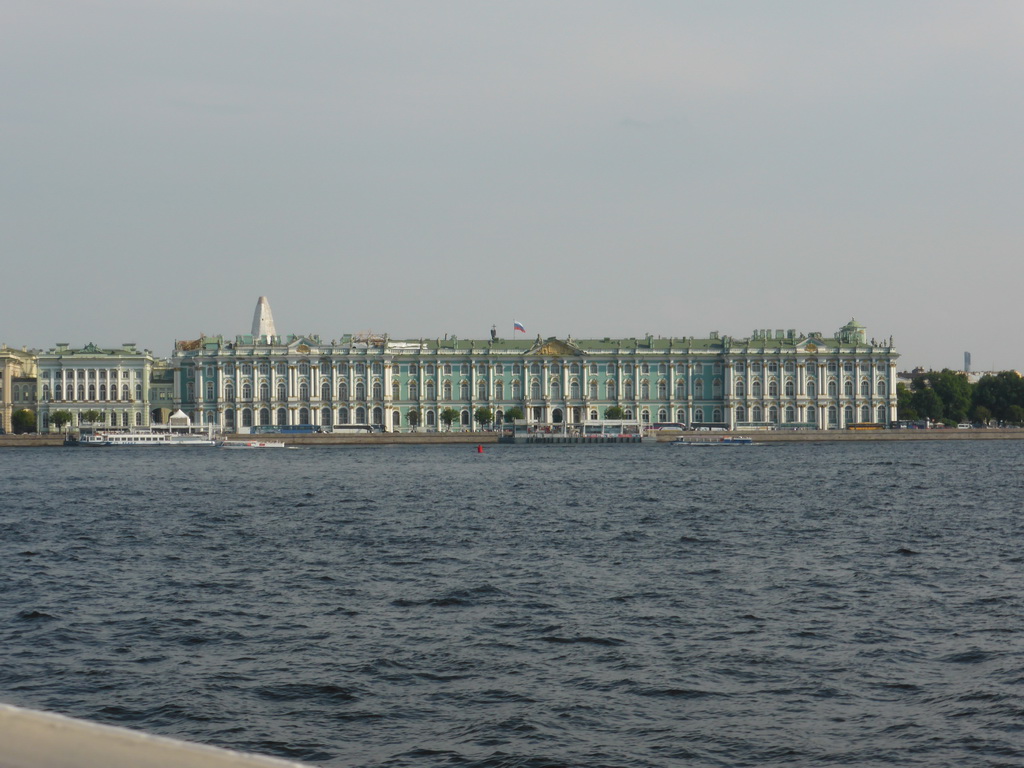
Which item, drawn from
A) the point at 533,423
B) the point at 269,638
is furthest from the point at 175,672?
the point at 533,423

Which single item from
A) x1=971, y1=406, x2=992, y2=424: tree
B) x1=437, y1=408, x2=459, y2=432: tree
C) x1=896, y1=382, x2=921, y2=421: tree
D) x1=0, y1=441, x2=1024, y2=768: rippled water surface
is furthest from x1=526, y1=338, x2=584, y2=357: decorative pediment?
x1=0, y1=441, x2=1024, y2=768: rippled water surface

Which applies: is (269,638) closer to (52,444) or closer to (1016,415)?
(52,444)

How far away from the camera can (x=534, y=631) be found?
43.3 feet

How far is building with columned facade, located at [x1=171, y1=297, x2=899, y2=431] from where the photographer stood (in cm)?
9294

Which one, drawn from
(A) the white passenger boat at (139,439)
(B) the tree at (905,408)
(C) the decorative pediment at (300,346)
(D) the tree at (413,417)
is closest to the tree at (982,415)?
(B) the tree at (905,408)

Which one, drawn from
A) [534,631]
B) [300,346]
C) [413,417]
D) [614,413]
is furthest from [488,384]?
[534,631]

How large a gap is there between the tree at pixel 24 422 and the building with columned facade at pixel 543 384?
1162 cm

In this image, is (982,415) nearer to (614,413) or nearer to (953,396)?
(953,396)

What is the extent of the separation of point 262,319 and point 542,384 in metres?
35.5

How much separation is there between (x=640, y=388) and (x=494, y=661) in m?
83.6

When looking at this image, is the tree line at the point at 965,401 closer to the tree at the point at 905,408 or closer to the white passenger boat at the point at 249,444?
the tree at the point at 905,408

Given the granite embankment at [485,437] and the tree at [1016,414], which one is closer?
the granite embankment at [485,437]

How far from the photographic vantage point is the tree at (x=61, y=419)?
92.0m

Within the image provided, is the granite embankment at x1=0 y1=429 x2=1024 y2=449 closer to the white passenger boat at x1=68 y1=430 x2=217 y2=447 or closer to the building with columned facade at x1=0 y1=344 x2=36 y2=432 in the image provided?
the white passenger boat at x1=68 y1=430 x2=217 y2=447
